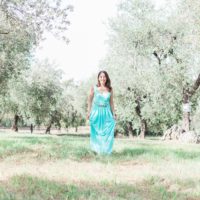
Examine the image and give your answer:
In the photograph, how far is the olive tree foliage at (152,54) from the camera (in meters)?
40.3

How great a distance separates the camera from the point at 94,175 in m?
10.4

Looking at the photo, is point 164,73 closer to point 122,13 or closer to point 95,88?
point 122,13

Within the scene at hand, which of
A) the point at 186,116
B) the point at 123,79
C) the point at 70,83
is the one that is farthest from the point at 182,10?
the point at 70,83

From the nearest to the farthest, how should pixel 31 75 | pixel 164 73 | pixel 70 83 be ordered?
pixel 164 73 → pixel 31 75 → pixel 70 83

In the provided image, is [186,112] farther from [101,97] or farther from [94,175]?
[94,175]

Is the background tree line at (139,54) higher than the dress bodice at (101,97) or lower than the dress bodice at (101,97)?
higher

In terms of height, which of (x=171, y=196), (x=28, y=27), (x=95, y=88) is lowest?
(x=171, y=196)

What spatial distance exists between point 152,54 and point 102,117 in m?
28.5

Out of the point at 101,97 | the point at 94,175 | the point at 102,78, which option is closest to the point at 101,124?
the point at 101,97

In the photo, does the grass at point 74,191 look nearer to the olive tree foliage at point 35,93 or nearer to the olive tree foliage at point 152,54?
the olive tree foliage at point 152,54

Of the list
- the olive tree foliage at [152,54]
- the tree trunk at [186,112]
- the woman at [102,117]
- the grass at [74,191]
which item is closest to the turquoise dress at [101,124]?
the woman at [102,117]

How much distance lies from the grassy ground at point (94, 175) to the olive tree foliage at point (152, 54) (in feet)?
78.9

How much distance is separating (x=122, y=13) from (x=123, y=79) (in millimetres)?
7806

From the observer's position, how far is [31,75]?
6544 centimetres
